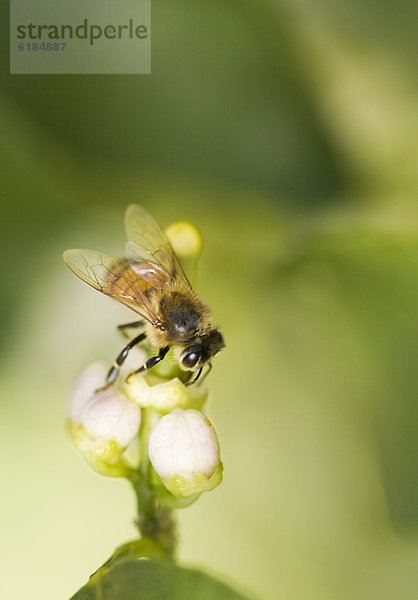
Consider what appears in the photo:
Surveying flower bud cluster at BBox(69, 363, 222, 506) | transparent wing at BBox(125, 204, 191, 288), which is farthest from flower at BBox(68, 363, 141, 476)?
transparent wing at BBox(125, 204, 191, 288)

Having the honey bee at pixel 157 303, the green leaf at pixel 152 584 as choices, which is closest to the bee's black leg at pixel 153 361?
the honey bee at pixel 157 303

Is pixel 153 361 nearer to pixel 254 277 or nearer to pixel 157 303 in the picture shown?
pixel 157 303

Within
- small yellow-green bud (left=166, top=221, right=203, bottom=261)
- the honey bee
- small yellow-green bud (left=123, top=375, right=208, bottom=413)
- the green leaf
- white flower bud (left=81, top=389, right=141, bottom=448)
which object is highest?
small yellow-green bud (left=166, top=221, right=203, bottom=261)

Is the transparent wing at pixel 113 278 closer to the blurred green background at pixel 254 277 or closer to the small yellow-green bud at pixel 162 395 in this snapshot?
the small yellow-green bud at pixel 162 395

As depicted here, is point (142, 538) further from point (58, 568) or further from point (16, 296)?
point (16, 296)

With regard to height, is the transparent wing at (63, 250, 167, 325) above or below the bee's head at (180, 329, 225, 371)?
above

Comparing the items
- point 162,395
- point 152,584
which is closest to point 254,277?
point 162,395

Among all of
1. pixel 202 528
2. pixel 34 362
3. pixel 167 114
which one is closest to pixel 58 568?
pixel 202 528

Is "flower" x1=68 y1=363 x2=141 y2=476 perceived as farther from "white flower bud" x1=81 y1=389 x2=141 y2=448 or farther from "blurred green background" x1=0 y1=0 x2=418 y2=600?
"blurred green background" x1=0 y1=0 x2=418 y2=600
